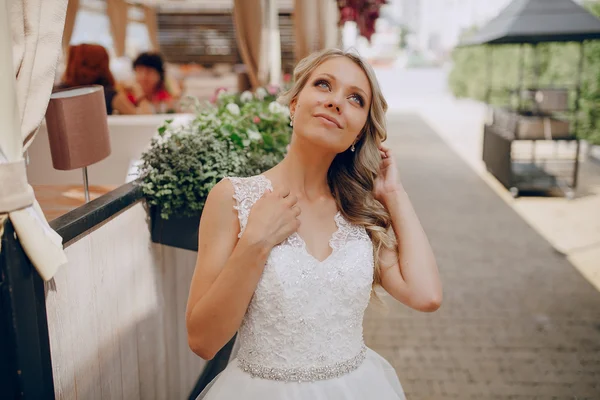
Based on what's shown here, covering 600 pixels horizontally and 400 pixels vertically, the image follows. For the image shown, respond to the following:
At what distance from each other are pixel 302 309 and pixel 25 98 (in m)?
0.89

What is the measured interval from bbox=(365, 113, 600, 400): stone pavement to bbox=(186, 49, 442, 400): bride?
0.53m

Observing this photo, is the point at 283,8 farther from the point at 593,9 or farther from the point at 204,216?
the point at 204,216

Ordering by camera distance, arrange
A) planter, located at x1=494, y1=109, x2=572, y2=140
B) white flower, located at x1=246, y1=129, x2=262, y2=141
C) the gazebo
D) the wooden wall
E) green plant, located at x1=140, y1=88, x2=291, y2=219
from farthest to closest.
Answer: planter, located at x1=494, y1=109, x2=572, y2=140 < the gazebo < white flower, located at x1=246, y1=129, x2=262, y2=141 < green plant, located at x1=140, y1=88, x2=291, y2=219 < the wooden wall

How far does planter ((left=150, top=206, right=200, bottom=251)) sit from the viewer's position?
268 cm

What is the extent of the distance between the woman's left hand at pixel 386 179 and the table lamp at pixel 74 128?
115cm

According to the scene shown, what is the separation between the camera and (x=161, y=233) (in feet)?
8.91

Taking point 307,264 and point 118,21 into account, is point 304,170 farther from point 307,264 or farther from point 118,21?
point 118,21

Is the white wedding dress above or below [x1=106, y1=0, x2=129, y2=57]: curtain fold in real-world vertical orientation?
below

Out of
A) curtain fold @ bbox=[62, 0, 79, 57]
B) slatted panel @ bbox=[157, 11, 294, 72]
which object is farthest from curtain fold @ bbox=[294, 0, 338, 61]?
slatted panel @ bbox=[157, 11, 294, 72]

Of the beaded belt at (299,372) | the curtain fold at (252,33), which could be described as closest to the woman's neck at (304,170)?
the beaded belt at (299,372)

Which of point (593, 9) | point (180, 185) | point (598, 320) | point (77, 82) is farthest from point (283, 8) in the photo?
point (180, 185)

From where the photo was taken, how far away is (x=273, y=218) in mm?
1601

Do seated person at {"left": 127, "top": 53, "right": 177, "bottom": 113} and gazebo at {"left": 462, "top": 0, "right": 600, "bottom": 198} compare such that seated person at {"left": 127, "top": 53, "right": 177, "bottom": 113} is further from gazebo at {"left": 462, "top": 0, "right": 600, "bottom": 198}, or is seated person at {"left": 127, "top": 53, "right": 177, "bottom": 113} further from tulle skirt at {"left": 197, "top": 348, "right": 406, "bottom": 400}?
tulle skirt at {"left": 197, "top": 348, "right": 406, "bottom": 400}

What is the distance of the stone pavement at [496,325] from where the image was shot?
354 cm
